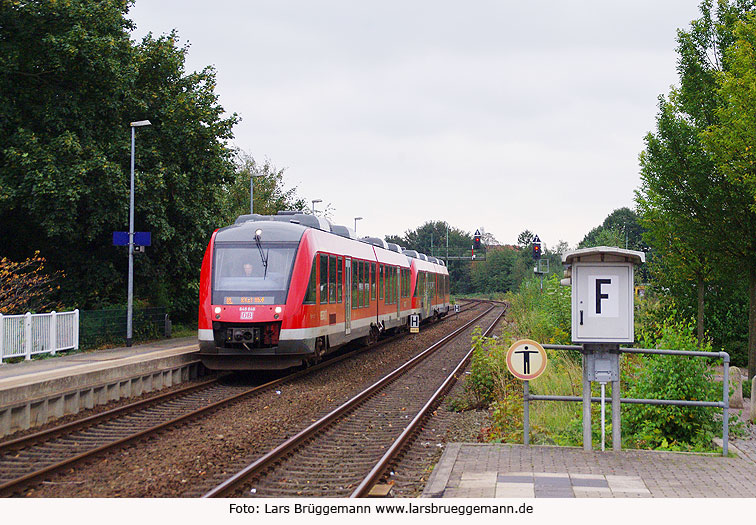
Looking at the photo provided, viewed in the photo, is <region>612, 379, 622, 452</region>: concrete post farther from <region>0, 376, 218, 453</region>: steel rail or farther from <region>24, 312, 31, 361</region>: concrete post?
<region>24, 312, 31, 361</region>: concrete post

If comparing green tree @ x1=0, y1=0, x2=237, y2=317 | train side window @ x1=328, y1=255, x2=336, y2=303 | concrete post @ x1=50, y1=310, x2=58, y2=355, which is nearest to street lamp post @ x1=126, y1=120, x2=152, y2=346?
green tree @ x1=0, y1=0, x2=237, y2=317

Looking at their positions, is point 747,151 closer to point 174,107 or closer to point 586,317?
point 586,317

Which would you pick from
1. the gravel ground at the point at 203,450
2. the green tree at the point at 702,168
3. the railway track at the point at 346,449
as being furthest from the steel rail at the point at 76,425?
the green tree at the point at 702,168

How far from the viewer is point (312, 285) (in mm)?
15875

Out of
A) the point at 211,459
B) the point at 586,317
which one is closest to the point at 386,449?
the point at 211,459

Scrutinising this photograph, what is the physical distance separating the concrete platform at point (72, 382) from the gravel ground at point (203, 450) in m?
2.41

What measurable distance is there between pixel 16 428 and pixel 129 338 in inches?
475

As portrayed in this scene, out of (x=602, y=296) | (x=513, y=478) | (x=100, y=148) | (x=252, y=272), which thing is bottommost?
(x=513, y=478)

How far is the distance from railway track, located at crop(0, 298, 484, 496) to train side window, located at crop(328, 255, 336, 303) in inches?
122

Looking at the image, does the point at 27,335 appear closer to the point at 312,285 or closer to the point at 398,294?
the point at 312,285

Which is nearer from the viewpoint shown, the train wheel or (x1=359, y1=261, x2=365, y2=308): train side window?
(x1=359, y1=261, x2=365, y2=308): train side window

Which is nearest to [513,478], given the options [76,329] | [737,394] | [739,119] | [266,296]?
[737,394]

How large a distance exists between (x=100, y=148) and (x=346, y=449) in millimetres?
16959

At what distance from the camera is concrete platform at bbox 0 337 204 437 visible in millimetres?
11062
